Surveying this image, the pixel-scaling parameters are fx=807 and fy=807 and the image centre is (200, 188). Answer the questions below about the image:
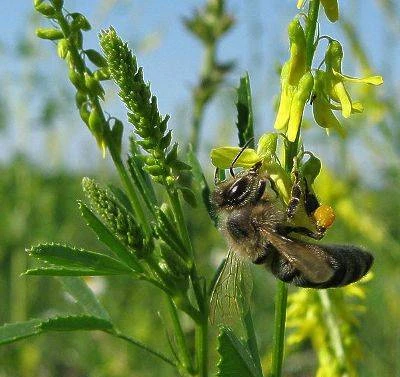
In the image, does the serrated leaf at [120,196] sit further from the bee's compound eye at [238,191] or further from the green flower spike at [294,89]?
the green flower spike at [294,89]

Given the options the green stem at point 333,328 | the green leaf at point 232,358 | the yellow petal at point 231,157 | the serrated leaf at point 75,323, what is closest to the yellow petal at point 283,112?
the yellow petal at point 231,157

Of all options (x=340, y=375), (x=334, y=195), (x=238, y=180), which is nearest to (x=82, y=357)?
(x=334, y=195)

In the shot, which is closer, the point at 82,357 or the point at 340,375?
the point at 340,375

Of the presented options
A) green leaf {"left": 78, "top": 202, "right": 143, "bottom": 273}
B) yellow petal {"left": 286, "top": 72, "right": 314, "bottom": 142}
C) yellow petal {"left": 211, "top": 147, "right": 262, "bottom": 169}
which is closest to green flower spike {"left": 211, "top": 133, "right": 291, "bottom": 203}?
yellow petal {"left": 211, "top": 147, "right": 262, "bottom": 169}

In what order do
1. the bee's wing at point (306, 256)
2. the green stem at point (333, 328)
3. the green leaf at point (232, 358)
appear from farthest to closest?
the green stem at point (333, 328), the bee's wing at point (306, 256), the green leaf at point (232, 358)

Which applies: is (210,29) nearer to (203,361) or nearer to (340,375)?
(340,375)

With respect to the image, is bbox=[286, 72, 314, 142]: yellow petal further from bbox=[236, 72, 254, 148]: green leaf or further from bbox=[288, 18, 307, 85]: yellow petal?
bbox=[236, 72, 254, 148]: green leaf

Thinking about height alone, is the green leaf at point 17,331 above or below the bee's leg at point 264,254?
below
